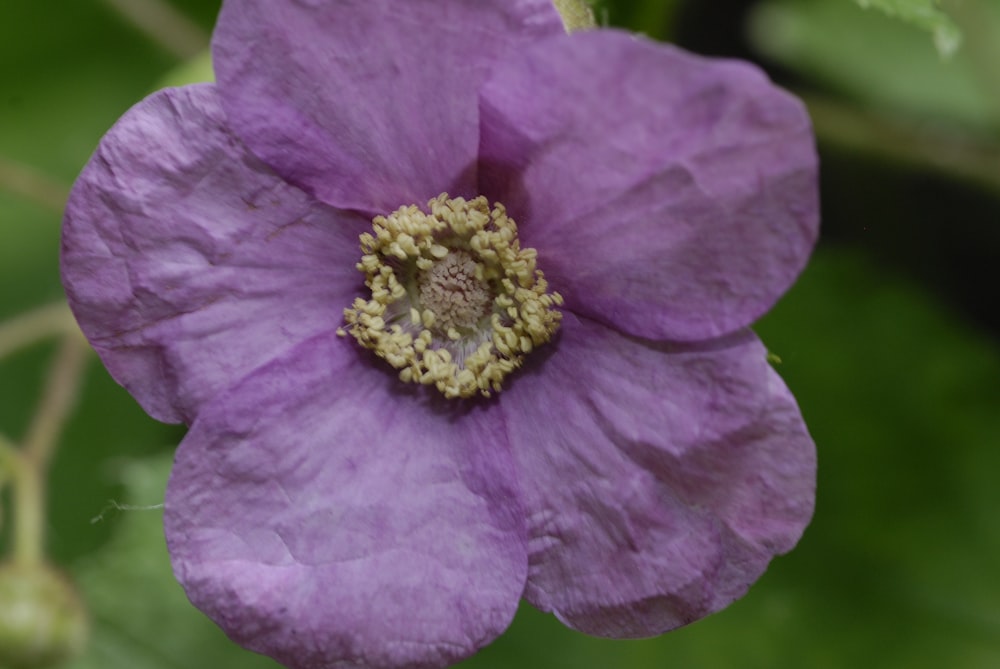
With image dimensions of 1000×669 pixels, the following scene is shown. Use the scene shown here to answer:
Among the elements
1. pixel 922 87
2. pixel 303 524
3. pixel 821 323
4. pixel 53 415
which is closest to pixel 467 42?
pixel 303 524

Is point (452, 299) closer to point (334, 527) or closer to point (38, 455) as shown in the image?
point (334, 527)

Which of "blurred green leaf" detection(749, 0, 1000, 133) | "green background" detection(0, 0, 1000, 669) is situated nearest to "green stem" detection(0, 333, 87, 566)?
"green background" detection(0, 0, 1000, 669)

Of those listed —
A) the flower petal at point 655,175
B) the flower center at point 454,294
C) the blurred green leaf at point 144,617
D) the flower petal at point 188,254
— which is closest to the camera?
the flower petal at point 655,175

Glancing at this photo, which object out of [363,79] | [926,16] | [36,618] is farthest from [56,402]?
[926,16]

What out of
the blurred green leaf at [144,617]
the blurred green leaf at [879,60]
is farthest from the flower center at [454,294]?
the blurred green leaf at [879,60]

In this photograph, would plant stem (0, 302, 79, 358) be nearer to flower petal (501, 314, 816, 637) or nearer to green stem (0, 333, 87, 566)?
green stem (0, 333, 87, 566)

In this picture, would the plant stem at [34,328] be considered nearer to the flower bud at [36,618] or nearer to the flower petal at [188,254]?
the flower bud at [36,618]
